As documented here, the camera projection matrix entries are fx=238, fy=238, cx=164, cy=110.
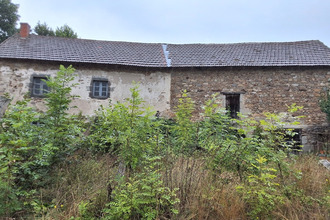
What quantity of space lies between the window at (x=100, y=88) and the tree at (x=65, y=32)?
13325 mm

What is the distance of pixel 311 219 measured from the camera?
111 inches

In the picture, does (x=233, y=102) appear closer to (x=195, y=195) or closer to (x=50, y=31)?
(x=195, y=195)

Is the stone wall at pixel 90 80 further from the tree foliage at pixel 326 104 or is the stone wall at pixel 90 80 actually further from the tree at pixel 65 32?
the tree at pixel 65 32

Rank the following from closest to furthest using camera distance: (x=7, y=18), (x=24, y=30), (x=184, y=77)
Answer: (x=184, y=77) → (x=24, y=30) → (x=7, y=18)

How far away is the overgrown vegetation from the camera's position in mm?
2795

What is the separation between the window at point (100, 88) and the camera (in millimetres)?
11242

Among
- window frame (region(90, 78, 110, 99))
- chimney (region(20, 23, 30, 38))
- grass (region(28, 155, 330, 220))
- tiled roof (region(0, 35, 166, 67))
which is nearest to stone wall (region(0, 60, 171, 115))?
window frame (region(90, 78, 110, 99))

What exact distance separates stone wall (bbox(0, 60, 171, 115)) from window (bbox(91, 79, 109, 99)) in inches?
7.5

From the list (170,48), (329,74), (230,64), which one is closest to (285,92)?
(329,74)

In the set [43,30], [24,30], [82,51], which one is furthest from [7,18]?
[82,51]

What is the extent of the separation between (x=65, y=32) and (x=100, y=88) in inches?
559

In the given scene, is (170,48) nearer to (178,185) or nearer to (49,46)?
(49,46)

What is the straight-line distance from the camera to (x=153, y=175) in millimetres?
2834

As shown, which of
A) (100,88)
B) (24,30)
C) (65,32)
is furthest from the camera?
(65,32)
